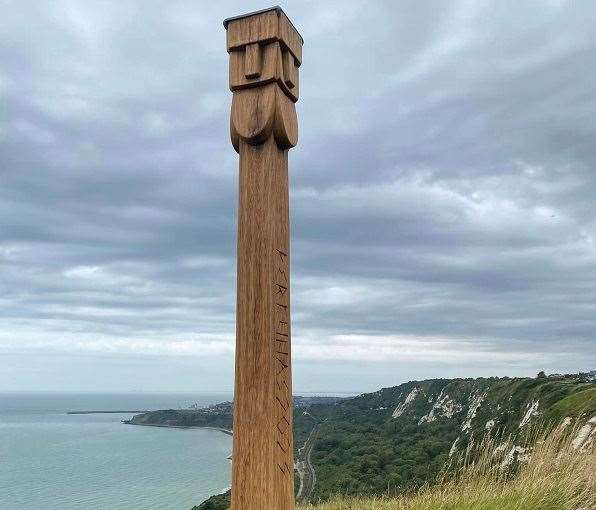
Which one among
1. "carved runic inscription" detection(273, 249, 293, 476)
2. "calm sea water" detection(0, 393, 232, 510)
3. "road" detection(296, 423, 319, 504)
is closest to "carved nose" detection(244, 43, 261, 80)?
"carved runic inscription" detection(273, 249, 293, 476)

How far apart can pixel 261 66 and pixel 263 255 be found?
0.98m

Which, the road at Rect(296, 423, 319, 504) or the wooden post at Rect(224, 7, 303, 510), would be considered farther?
the road at Rect(296, 423, 319, 504)

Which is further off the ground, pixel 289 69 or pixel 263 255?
pixel 289 69

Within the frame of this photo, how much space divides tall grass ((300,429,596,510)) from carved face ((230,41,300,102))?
3507 mm

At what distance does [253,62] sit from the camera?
9.71 feet

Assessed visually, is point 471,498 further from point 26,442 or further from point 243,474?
point 26,442

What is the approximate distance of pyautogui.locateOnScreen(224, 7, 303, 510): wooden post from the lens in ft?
8.82

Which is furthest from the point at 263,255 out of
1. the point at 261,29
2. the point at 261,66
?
the point at 261,29

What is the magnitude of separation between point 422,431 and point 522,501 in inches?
Answer: 1942

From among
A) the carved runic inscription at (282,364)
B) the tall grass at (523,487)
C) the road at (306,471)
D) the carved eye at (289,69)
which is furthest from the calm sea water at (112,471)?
the carved eye at (289,69)

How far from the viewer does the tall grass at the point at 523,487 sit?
182 inches

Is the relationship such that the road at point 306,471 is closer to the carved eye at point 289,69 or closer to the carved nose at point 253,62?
the carved eye at point 289,69

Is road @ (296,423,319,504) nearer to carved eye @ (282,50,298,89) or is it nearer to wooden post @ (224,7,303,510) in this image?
wooden post @ (224,7,303,510)

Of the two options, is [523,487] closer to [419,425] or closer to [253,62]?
[253,62]
